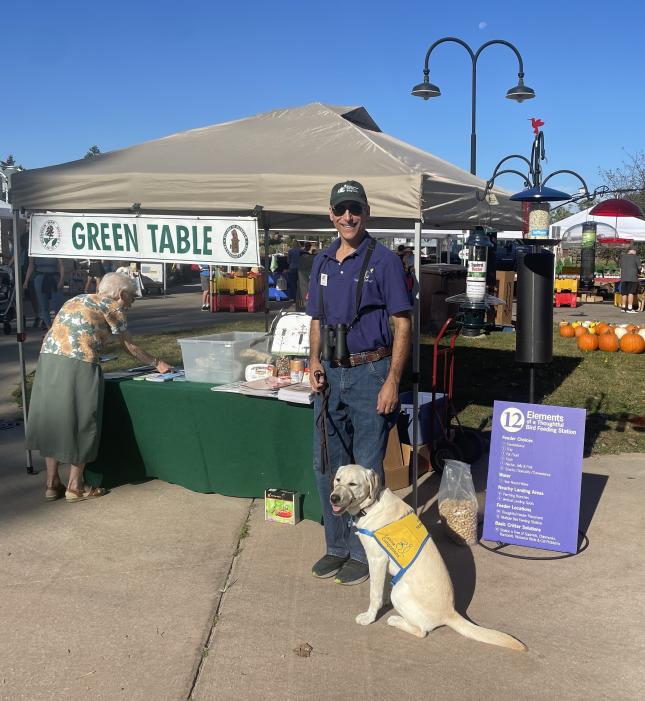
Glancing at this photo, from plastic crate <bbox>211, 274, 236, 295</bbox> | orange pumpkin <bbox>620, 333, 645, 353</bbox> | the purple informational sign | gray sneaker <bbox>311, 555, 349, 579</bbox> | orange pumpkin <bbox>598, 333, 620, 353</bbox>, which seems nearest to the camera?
gray sneaker <bbox>311, 555, 349, 579</bbox>

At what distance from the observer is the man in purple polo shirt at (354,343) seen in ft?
13.3

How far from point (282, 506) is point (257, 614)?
1272 millimetres

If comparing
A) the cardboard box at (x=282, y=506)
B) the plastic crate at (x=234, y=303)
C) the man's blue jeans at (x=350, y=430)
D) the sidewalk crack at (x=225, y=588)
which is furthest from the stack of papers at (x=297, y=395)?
the plastic crate at (x=234, y=303)

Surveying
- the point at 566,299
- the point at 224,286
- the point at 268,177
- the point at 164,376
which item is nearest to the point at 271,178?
the point at 268,177

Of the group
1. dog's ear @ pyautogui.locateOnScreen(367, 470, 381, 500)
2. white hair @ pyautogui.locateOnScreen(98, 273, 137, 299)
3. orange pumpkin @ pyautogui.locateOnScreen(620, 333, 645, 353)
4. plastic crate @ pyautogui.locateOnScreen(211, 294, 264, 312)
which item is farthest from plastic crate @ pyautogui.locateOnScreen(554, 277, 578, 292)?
dog's ear @ pyautogui.locateOnScreen(367, 470, 381, 500)

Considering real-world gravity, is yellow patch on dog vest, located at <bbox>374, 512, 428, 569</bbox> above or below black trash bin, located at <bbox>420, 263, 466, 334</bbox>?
below

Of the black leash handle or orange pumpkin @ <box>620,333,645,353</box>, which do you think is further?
orange pumpkin @ <box>620,333,645,353</box>

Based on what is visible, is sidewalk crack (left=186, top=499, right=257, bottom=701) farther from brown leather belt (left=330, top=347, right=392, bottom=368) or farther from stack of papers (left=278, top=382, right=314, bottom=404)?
brown leather belt (left=330, top=347, right=392, bottom=368)

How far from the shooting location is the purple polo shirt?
13.3 ft

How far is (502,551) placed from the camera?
4.76 metres

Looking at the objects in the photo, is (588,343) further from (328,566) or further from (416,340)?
(328,566)

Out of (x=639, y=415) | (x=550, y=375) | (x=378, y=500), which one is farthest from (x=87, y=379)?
(x=550, y=375)

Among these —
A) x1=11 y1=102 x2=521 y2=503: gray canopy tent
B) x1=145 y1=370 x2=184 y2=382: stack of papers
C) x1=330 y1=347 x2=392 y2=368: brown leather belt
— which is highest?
x1=11 y1=102 x2=521 y2=503: gray canopy tent

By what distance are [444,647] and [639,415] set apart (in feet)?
18.2
